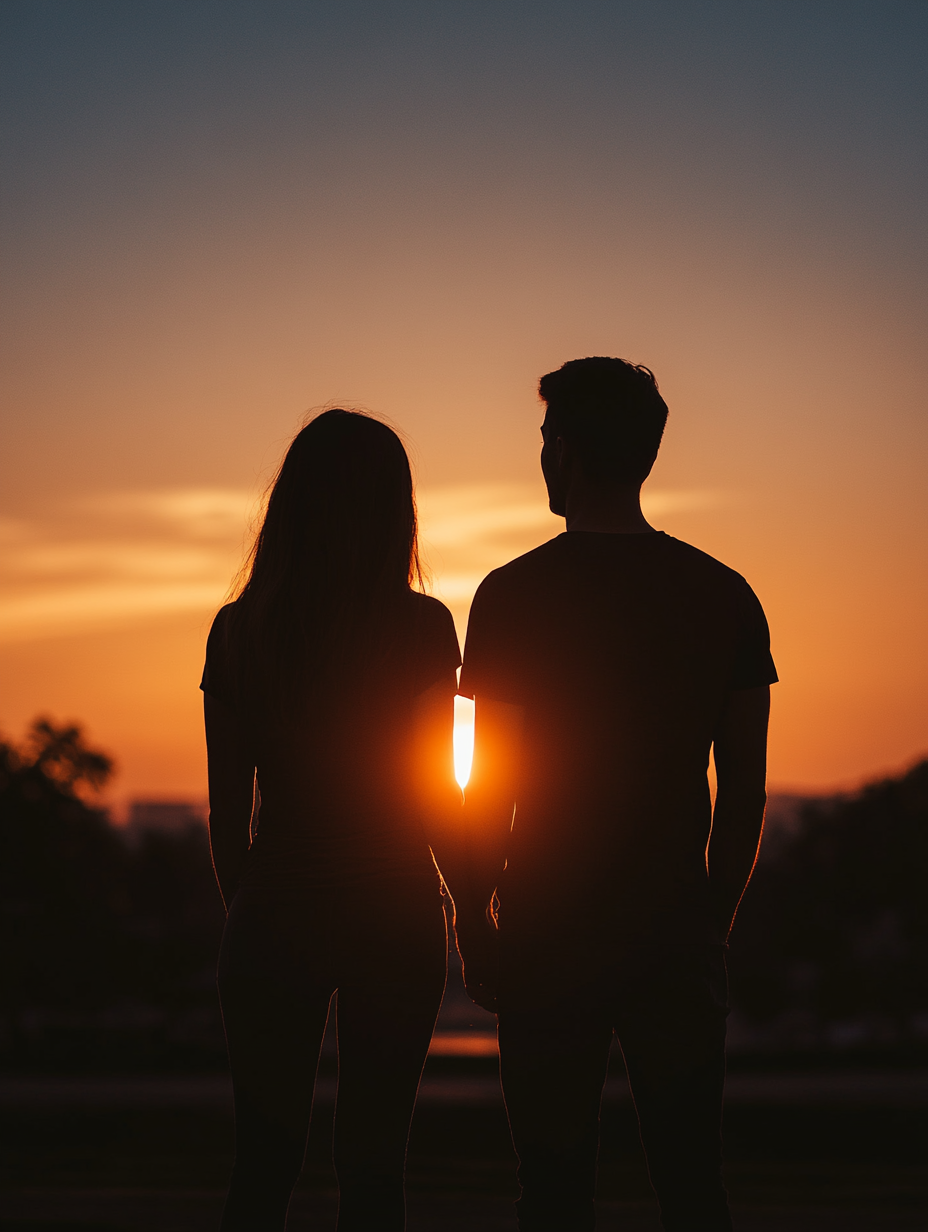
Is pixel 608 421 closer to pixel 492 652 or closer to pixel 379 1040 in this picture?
pixel 492 652

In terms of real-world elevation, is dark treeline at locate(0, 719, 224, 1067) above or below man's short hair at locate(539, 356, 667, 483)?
below

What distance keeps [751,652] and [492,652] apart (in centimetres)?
70

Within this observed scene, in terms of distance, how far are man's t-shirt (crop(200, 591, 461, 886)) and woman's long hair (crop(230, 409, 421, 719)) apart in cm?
4

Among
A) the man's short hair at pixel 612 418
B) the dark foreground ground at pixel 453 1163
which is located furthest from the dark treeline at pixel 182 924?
the man's short hair at pixel 612 418

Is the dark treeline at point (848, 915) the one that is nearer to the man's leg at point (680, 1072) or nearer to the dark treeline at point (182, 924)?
the dark treeline at point (182, 924)

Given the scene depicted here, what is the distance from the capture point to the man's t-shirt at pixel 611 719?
3086mm

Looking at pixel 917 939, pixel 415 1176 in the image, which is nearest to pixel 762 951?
pixel 917 939

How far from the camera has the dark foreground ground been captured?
8.93 m

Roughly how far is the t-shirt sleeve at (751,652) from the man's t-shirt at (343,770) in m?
0.86

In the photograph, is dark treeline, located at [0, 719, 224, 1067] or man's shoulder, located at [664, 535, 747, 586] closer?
man's shoulder, located at [664, 535, 747, 586]

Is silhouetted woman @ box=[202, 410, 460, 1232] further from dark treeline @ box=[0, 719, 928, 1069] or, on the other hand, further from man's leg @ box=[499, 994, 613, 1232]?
dark treeline @ box=[0, 719, 928, 1069]

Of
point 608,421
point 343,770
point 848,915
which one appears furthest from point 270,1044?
point 848,915

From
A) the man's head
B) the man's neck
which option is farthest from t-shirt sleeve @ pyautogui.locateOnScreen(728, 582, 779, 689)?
the man's head

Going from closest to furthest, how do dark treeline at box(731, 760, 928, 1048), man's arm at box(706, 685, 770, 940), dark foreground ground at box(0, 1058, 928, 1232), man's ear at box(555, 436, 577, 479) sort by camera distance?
man's arm at box(706, 685, 770, 940)
man's ear at box(555, 436, 577, 479)
dark foreground ground at box(0, 1058, 928, 1232)
dark treeline at box(731, 760, 928, 1048)
